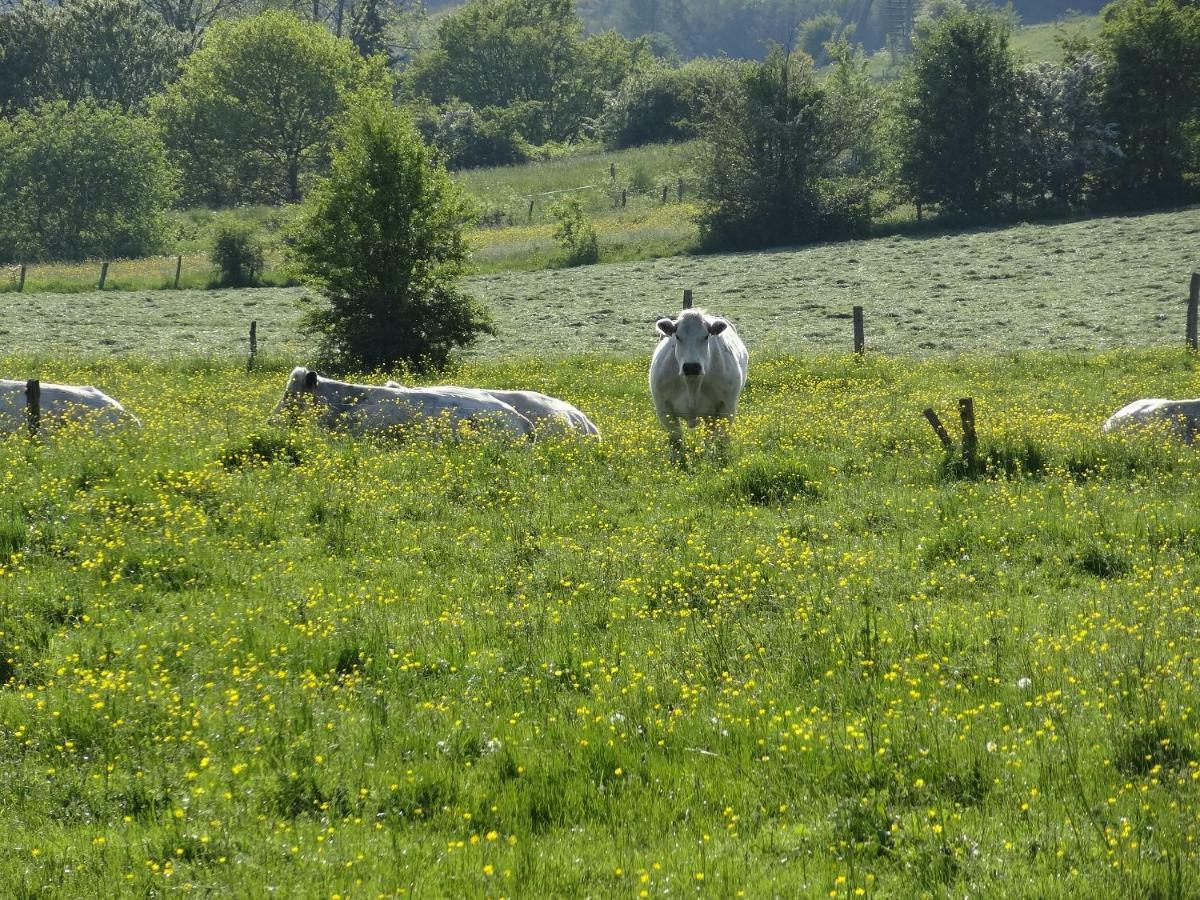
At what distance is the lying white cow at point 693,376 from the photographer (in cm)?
1770

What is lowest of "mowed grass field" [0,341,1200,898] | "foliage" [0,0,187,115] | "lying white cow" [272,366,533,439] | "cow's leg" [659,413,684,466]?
"mowed grass field" [0,341,1200,898]

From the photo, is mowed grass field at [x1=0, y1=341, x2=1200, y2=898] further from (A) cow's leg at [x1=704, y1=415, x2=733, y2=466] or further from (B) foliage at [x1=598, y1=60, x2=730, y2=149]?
(B) foliage at [x1=598, y1=60, x2=730, y2=149]

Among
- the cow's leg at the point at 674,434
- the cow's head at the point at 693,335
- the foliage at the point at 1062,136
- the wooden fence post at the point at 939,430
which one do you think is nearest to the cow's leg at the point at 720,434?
the cow's leg at the point at 674,434

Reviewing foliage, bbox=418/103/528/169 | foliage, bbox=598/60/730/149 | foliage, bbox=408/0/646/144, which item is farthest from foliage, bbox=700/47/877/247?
foliage, bbox=408/0/646/144

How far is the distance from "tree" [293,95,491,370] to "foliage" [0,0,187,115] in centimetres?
6646

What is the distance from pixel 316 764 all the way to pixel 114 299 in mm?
43506

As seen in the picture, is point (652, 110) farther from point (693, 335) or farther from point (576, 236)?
point (693, 335)

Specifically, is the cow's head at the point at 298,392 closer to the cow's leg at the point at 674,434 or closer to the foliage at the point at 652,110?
the cow's leg at the point at 674,434

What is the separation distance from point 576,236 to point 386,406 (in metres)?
39.3

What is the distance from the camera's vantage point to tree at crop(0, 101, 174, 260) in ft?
229

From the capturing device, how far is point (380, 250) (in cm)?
2814

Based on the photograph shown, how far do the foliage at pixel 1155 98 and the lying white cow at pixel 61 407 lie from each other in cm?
5131

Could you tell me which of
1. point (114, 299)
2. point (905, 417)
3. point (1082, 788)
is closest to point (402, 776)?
point (1082, 788)

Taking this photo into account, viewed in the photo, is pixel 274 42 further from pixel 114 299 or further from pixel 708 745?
pixel 708 745
